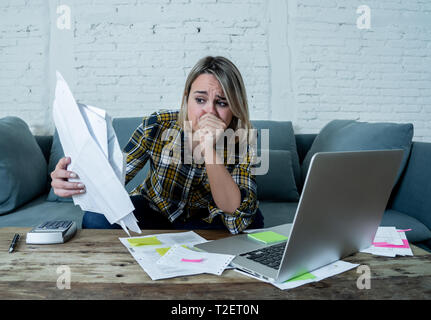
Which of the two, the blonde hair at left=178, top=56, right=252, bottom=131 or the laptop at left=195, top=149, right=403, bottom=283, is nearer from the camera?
the laptop at left=195, top=149, right=403, bottom=283

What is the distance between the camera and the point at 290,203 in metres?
2.02

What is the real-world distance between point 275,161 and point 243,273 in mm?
1434

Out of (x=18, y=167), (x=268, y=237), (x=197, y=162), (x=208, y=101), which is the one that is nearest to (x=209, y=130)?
(x=208, y=101)

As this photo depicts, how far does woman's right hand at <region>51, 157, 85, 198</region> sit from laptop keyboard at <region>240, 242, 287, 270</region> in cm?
44

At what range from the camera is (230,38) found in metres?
2.52

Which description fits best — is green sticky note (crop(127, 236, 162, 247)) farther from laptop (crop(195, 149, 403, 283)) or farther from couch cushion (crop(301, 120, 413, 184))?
couch cushion (crop(301, 120, 413, 184))

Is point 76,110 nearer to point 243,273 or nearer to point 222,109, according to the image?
point 243,273

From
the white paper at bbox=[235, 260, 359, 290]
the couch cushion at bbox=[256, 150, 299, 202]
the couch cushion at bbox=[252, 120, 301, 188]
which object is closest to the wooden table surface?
the white paper at bbox=[235, 260, 359, 290]

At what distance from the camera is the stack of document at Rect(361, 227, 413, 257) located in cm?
81

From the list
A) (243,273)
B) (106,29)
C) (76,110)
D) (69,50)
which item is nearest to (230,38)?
(106,29)

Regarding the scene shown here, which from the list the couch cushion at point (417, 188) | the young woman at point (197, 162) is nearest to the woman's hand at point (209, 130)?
the young woman at point (197, 162)

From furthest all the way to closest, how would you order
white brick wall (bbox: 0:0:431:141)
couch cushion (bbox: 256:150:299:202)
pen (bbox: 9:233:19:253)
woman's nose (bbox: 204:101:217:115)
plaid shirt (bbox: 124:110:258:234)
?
white brick wall (bbox: 0:0:431:141) → couch cushion (bbox: 256:150:299:202) → plaid shirt (bbox: 124:110:258:234) → woman's nose (bbox: 204:101:217:115) → pen (bbox: 9:233:19:253)

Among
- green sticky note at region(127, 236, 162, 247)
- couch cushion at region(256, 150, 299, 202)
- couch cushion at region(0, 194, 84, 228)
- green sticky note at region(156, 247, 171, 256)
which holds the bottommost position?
couch cushion at region(0, 194, 84, 228)

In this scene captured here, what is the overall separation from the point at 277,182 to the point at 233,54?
110 cm
